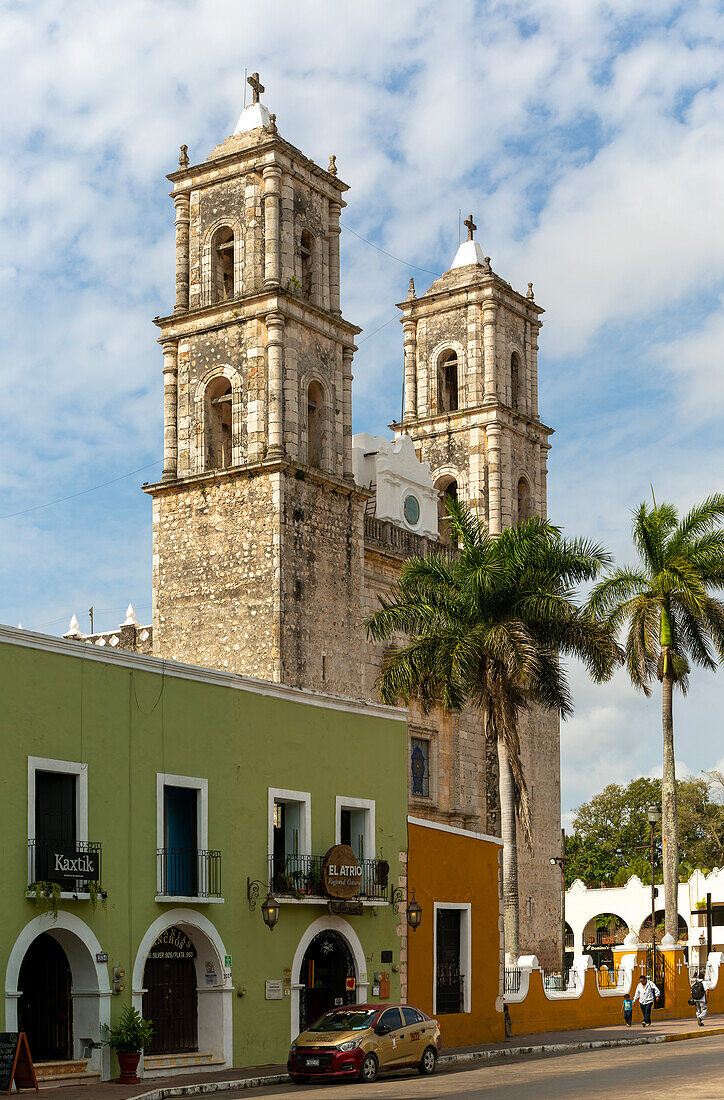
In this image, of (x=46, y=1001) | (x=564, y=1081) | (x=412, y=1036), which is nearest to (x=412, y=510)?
(x=412, y=1036)

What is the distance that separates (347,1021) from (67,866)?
5.20 metres

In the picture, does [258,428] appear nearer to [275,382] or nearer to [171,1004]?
[275,382]

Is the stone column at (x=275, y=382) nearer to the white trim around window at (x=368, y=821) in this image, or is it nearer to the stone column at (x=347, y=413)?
the stone column at (x=347, y=413)

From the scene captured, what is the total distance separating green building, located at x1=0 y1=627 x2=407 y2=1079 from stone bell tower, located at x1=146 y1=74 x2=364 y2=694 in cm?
859

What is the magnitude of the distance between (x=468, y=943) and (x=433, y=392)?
26.0m

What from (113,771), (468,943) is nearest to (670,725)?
(468,943)

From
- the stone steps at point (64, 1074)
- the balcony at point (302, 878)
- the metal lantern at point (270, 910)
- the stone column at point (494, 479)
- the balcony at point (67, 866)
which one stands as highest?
the stone column at point (494, 479)

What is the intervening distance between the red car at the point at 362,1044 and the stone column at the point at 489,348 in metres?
28.8

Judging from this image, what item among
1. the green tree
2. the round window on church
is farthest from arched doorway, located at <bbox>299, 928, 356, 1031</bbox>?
the green tree

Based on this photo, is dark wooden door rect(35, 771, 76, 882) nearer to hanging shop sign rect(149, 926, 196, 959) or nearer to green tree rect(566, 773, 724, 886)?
hanging shop sign rect(149, 926, 196, 959)

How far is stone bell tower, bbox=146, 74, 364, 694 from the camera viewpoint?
1431 inches

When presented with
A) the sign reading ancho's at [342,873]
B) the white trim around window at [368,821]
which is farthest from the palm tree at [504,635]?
the sign reading ancho's at [342,873]

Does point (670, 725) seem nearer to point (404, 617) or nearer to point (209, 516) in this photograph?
point (404, 617)

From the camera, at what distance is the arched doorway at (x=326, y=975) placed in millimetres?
26484
